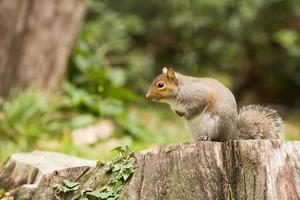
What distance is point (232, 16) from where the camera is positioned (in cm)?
1071

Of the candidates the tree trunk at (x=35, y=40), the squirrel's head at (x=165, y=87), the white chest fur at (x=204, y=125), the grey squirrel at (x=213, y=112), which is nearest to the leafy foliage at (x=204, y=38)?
the tree trunk at (x=35, y=40)

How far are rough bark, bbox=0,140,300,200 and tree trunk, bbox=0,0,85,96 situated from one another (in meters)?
4.88

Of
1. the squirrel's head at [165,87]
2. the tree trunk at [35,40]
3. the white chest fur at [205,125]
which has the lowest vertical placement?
the white chest fur at [205,125]

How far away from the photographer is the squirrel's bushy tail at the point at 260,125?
4.25 metres

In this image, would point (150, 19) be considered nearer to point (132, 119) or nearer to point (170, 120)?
point (170, 120)

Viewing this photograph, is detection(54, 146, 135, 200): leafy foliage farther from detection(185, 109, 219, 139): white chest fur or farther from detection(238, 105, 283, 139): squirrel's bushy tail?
detection(238, 105, 283, 139): squirrel's bushy tail

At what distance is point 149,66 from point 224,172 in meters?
7.76

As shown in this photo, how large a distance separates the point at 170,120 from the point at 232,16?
1.96 meters

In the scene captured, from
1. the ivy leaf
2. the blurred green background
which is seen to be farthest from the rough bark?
the blurred green background

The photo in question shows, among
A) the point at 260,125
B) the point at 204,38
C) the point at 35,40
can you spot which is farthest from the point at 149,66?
the point at 260,125

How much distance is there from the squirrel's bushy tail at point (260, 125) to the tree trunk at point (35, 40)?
4.52 meters

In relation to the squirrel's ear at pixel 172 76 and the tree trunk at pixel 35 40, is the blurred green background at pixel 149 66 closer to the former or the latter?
the tree trunk at pixel 35 40

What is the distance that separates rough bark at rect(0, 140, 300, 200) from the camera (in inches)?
140

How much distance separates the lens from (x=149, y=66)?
37.0 ft
